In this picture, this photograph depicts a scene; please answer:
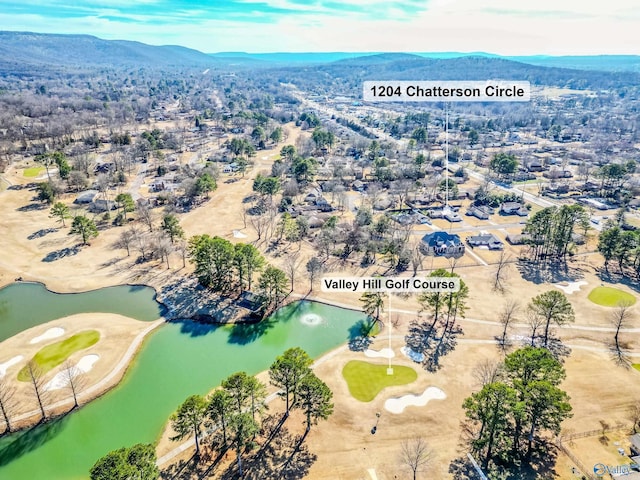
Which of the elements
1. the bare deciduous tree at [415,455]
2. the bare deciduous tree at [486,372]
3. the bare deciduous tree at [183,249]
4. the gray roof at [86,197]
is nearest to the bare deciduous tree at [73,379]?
the bare deciduous tree at [183,249]

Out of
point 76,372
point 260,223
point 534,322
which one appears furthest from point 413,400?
point 260,223

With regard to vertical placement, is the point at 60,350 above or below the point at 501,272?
below

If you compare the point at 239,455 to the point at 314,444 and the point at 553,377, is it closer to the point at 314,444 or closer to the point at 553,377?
the point at 314,444

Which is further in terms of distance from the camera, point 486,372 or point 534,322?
point 534,322

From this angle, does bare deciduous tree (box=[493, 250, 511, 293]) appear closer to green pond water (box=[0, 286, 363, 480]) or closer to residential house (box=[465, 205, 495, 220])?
residential house (box=[465, 205, 495, 220])

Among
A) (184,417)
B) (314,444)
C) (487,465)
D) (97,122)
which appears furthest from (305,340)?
(97,122)

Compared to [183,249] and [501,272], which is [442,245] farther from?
[183,249]
